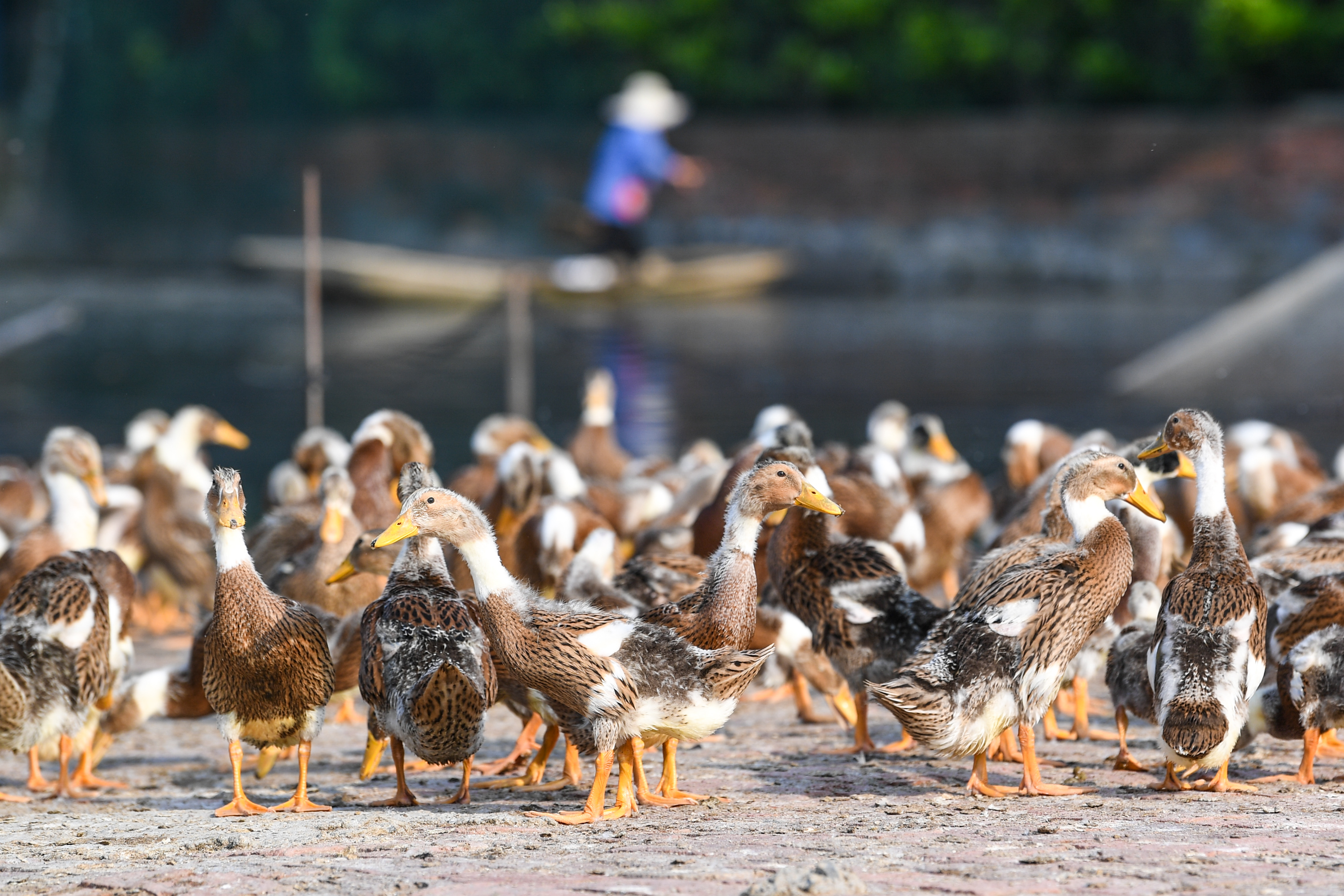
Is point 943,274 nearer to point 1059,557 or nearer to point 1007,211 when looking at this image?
point 1007,211

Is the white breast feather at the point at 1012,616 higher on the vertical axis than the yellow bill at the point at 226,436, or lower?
lower

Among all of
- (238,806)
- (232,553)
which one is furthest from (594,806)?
(232,553)

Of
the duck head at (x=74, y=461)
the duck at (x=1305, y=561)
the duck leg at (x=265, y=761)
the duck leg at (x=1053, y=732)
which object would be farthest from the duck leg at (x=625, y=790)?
the duck head at (x=74, y=461)

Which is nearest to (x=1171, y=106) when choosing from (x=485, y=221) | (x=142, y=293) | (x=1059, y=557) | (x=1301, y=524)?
(x=485, y=221)

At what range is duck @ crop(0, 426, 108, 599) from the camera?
7586mm

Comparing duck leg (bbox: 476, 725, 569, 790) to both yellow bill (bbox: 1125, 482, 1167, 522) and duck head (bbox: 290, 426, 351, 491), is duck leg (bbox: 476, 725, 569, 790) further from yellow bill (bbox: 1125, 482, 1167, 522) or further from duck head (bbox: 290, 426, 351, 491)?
duck head (bbox: 290, 426, 351, 491)

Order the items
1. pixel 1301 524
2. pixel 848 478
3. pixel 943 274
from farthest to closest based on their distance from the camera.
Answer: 1. pixel 943 274
2. pixel 848 478
3. pixel 1301 524

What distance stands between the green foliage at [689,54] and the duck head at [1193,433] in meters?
20.3

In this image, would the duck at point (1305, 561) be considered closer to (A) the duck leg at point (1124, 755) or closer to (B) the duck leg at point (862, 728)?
(A) the duck leg at point (1124, 755)

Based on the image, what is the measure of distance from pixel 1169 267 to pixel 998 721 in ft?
74.9

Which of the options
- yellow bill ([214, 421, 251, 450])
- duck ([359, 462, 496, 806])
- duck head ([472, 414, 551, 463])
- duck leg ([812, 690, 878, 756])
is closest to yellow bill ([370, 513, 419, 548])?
duck ([359, 462, 496, 806])

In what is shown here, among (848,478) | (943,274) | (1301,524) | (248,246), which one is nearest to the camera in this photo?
(1301,524)

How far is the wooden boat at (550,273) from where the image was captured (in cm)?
2236

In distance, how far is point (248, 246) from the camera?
2670 centimetres
